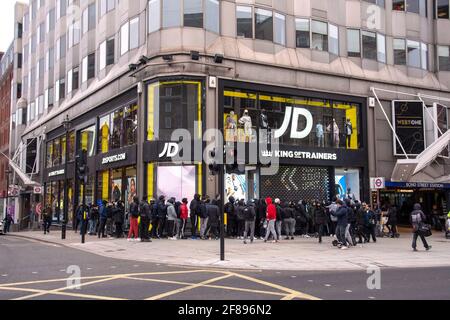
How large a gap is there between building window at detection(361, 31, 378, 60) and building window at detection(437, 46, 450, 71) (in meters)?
5.25

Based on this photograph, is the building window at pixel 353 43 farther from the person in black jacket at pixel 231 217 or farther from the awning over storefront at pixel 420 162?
the person in black jacket at pixel 231 217

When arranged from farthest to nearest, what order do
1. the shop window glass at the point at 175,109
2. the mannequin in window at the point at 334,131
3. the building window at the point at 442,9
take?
the building window at the point at 442,9 → the mannequin in window at the point at 334,131 → the shop window glass at the point at 175,109

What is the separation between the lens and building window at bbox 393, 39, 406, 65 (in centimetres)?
2972

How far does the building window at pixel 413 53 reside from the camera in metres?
30.1

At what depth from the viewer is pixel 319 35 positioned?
2709 cm

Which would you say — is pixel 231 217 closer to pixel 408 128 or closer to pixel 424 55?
pixel 408 128

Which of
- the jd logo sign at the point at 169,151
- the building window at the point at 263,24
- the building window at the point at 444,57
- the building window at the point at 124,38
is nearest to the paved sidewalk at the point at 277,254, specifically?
the jd logo sign at the point at 169,151

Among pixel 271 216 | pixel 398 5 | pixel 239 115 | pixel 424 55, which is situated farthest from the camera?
pixel 424 55

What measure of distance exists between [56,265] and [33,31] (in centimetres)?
3775

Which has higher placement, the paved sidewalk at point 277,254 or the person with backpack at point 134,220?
the person with backpack at point 134,220

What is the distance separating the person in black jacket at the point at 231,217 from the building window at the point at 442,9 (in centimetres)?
2014

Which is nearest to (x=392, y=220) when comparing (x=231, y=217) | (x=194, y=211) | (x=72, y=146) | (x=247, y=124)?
(x=231, y=217)

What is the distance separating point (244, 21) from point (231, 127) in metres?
5.61

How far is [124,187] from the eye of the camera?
83.9 ft
